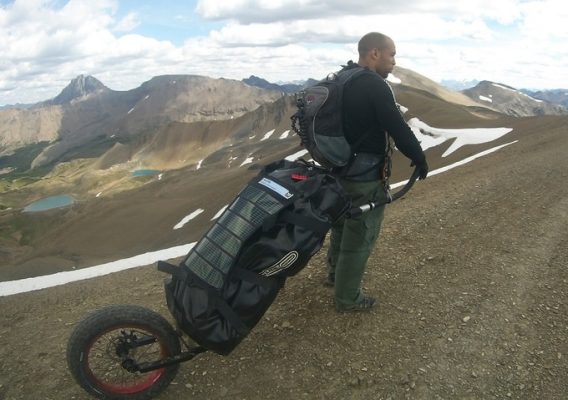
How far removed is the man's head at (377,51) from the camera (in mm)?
5316

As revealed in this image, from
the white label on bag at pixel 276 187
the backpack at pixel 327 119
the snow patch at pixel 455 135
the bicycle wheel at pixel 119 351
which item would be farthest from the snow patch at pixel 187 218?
the white label on bag at pixel 276 187

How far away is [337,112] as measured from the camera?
521 cm

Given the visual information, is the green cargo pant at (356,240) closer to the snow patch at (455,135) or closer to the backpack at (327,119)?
the backpack at (327,119)

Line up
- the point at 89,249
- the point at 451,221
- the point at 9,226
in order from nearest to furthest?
the point at 451,221 → the point at 89,249 → the point at 9,226

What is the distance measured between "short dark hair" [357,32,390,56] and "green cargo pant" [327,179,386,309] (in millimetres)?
1574

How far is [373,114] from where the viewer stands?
5.25 m

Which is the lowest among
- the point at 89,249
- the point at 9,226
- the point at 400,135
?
the point at 9,226

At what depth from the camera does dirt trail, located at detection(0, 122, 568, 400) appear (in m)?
5.25

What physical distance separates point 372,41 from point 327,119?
1057 millimetres

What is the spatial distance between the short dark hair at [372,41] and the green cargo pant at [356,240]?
5.16ft

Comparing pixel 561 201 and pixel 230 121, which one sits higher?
pixel 561 201

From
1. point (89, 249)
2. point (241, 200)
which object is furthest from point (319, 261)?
point (89, 249)

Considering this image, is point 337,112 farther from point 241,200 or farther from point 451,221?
point 451,221

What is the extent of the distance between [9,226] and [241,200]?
86222mm
